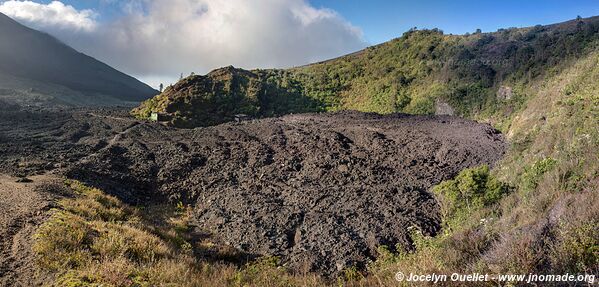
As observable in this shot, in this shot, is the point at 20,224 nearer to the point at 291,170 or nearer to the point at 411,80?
the point at 291,170

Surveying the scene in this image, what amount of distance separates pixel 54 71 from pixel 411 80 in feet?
247

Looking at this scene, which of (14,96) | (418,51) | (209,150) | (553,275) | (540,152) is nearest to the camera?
(553,275)

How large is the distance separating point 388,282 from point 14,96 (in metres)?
57.2

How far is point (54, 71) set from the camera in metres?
79.9

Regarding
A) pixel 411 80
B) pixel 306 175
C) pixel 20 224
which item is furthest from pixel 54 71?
pixel 20 224

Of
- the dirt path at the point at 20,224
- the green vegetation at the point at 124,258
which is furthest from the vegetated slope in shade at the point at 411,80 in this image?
the dirt path at the point at 20,224

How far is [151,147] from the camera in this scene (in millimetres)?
19016

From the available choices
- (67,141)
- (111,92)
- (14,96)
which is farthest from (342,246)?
(111,92)

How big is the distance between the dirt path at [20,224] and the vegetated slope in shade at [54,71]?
51.8 meters

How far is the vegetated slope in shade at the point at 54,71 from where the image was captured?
64375 millimetres

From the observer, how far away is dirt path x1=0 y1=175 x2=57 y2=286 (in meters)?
5.84

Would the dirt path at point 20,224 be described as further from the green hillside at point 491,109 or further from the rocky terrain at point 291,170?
the green hillside at point 491,109

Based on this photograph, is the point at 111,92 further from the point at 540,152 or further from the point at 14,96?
the point at 540,152

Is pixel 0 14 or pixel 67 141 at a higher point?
pixel 0 14
